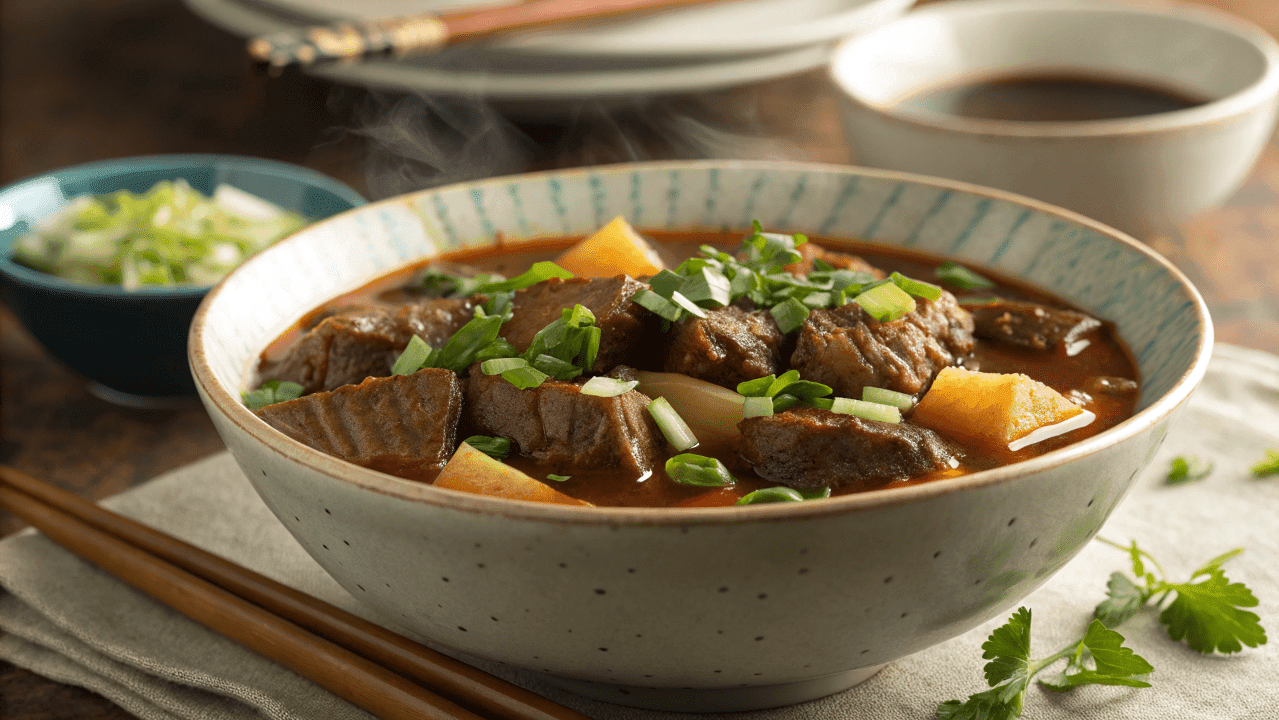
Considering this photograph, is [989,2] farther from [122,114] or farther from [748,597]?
[122,114]

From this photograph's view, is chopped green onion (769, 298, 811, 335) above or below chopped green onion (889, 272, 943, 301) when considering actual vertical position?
below

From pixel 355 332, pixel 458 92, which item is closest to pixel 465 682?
pixel 355 332

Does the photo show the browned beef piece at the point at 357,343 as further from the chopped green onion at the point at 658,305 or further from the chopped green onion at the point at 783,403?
the chopped green onion at the point at 783,403

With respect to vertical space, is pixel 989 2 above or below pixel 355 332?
above

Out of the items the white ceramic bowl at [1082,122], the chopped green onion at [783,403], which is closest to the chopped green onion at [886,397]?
the chopped green onion at [783,403]

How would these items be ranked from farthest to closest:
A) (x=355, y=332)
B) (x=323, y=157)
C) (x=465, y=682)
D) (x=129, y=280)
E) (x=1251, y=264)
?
(x=323, y=157) → (x=1251, y=264) → (x=129, y=280) → (x=355, y=332) → (x=465, y=682)

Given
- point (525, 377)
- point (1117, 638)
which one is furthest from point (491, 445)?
point (1117, 638)

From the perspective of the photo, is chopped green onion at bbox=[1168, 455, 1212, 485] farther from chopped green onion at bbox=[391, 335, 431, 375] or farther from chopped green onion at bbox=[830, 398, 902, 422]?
chopped green onion at bbox=[391, 335, 431, 375]

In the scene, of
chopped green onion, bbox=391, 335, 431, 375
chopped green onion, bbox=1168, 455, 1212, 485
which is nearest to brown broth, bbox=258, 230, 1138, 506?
chopped green onion, bbox=391, 335, 431, 375
